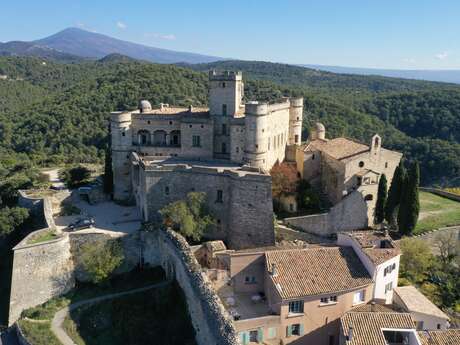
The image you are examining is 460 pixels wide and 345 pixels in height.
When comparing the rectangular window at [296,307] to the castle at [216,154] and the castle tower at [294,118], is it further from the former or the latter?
the castle tower at [294,118]

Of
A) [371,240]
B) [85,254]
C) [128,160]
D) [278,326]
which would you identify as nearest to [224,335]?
[278,326]

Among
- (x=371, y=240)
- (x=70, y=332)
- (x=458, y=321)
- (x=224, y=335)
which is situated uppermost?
(x=371, y=240)

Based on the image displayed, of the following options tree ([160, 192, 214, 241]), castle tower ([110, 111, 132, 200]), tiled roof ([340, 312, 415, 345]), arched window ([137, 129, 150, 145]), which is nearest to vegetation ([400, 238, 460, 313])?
tiled roof ([340, 312, 415, 345])

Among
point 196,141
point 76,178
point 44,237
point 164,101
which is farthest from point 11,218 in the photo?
point 164,101

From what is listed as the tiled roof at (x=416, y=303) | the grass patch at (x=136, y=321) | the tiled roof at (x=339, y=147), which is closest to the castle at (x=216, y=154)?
the tiled roof at (x=339, y=147)

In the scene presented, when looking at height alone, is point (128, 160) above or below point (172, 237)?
above

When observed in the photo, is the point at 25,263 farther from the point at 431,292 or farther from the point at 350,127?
the point at 350,127

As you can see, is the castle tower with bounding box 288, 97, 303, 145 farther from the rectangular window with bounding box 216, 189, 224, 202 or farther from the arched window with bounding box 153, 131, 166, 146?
the rectangular window with bounding box 216, 189, 224, 202
